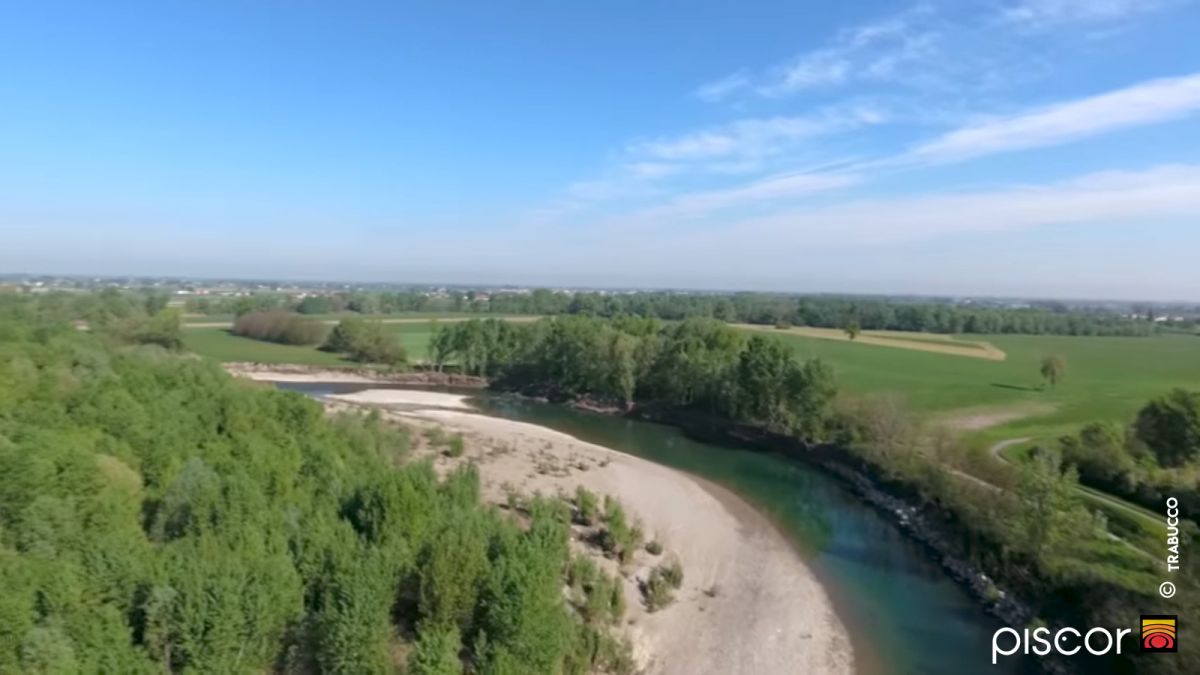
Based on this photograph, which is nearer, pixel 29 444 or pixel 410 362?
pixel 29 444

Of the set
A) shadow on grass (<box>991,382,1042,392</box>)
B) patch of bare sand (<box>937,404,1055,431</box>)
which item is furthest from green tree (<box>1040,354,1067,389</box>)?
patch of bare sand (<box>937,404,1055,431</box>)

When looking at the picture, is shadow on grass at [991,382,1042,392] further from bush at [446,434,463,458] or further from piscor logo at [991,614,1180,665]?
bush at [446,434,463,458]

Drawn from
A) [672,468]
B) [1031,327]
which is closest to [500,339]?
[672,468]

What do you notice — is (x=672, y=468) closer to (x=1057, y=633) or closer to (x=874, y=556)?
(x=874, y=556)

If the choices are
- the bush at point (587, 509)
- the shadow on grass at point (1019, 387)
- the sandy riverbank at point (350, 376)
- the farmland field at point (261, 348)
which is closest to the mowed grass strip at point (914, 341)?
the shadow on grass at point (1019, 387)

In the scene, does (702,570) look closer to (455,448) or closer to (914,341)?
(455,448)
